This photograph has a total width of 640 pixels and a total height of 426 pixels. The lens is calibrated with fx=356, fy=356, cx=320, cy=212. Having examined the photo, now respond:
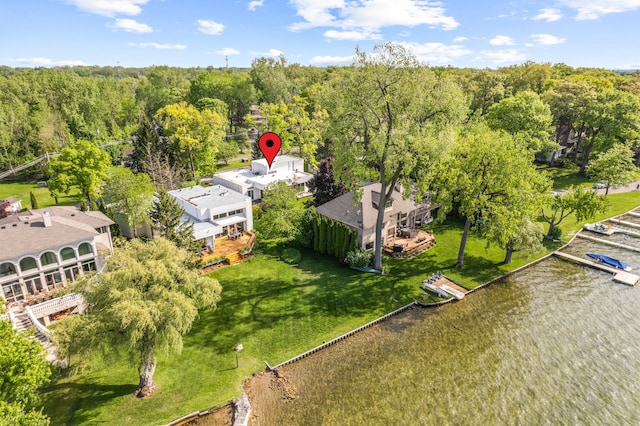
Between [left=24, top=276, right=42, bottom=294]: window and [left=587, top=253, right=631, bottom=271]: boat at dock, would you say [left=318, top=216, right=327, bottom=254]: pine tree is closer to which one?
[left=24, top=276, right=42, bottom=294]: window

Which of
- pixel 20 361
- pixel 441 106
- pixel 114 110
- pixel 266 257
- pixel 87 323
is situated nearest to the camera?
pixel 20 361

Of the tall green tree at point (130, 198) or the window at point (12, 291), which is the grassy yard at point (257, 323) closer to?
the window at point (12, 291)

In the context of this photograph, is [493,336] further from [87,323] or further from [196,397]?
[87,323]

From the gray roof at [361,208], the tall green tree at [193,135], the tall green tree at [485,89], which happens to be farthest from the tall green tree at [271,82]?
the gray roof at [361,208]

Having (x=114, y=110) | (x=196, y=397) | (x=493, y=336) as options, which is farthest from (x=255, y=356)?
(x=114, y=110)

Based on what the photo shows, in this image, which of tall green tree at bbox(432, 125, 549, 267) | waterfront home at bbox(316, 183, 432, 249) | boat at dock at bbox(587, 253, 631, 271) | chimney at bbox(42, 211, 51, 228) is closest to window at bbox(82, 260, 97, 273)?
chimney at bbox(42, 211, 51, 228)

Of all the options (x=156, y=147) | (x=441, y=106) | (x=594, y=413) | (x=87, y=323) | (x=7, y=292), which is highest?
(x=441, y=106)
